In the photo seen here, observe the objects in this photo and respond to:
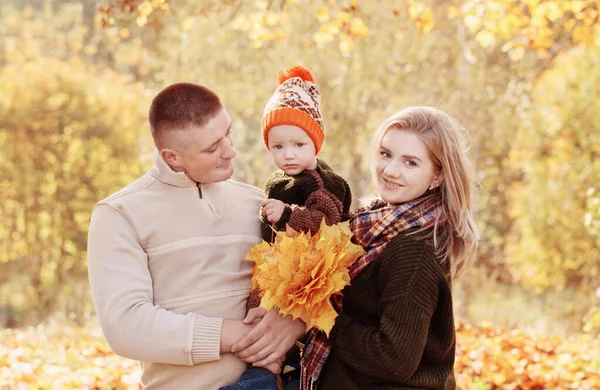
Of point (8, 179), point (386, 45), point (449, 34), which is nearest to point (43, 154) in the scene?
point (8, 179)

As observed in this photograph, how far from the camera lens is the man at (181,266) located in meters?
2.84

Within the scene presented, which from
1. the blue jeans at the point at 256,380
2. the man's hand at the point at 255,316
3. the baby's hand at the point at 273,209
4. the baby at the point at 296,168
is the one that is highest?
the baby at the point at 296,168

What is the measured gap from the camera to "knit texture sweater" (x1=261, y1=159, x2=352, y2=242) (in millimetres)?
3035

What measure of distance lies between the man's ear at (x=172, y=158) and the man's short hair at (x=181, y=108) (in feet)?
0.20

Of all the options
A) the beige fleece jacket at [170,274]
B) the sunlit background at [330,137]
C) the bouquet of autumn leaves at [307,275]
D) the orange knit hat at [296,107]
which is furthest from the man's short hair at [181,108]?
the sunlit background at [330,137]

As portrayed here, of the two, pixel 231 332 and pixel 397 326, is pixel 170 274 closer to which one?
pixel 231 332

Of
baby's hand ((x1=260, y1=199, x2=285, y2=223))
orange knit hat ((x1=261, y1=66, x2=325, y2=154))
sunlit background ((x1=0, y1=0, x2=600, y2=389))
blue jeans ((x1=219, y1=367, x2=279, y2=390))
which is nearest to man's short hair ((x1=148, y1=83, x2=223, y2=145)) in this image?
orange knit hat ((x1=261, y1=66, x2=325, y2=154))

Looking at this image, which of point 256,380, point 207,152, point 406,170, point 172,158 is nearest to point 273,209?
point 207,152

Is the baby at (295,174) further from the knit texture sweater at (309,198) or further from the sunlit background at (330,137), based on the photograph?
the sunlit background at (330,137)

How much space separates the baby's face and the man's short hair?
0.34 m

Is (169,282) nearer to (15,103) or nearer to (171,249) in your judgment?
(171,249)

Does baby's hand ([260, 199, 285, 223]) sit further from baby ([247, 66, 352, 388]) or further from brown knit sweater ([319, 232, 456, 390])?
brown knit sweater ([319, 232, 456, 390])

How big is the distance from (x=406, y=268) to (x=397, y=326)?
23 cm

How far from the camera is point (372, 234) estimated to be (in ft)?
9.87
